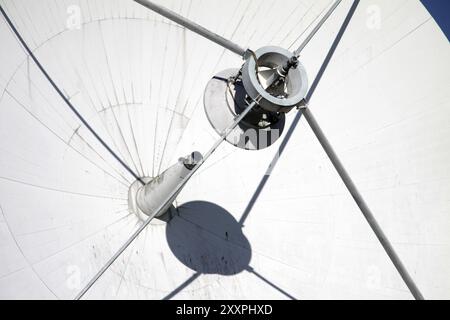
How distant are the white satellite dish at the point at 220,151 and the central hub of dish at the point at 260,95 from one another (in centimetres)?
2

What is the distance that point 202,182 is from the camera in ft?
25.2

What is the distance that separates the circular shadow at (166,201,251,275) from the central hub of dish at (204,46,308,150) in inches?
72.3

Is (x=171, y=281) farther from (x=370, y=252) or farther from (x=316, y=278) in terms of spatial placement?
(x=370, y=252)

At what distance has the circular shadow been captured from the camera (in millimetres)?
7031

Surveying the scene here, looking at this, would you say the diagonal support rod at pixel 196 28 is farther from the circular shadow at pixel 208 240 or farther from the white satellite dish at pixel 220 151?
the circular shadow at pixel 208 240

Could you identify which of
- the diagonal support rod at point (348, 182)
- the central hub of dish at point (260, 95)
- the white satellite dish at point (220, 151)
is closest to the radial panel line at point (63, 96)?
the white satellite dish at point (220, 151)

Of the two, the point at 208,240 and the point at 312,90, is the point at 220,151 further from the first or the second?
the point at 312,90

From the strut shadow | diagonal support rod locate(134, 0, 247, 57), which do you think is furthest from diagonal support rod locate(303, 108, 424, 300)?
the strut shadow

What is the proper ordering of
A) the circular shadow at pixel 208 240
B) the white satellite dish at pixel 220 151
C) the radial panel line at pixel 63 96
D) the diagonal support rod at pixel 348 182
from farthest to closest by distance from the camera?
the circular shadow at pixel 208 240 < the radial panel line at pixel 63 96 < the white satellite dish at pixel 220 151 < the diagonal support rod at pixel 348 182

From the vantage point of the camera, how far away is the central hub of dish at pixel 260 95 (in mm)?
5176

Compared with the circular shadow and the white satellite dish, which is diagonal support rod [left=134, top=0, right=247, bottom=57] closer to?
the white satellite dish

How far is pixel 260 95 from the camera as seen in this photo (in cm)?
507

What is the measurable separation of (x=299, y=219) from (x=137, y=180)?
269 centimetres
